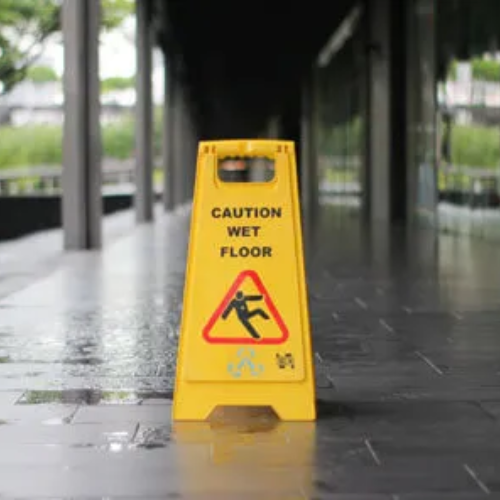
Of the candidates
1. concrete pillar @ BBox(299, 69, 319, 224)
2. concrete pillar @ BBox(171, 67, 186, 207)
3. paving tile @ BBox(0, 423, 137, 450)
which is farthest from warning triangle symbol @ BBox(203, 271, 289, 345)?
concrete pillar @ BBox(299, 69, 319, 224)

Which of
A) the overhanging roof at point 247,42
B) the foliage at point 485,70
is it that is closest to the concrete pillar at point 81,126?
the foliage at point 485,70

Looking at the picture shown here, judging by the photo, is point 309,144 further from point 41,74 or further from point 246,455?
point 246,455

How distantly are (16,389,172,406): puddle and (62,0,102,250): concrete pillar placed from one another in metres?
10.2

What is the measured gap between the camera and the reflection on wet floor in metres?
3.90

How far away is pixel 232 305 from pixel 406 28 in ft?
67.6

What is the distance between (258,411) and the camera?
5074 millimetres

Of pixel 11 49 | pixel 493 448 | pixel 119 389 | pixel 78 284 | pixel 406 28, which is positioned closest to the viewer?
pixel 493 448

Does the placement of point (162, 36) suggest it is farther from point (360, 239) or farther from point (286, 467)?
point (286, 467)

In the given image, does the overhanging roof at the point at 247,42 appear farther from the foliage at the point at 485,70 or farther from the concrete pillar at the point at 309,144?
the foliage at the point at 485,70

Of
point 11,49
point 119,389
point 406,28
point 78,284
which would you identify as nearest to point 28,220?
point 11,49

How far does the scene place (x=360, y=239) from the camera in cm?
1841

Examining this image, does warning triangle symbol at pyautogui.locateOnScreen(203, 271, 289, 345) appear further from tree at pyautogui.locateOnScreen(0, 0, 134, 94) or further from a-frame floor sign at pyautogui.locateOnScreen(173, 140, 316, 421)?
tree at pyautogui.locateOnScreen(0, 0, 134, 94)

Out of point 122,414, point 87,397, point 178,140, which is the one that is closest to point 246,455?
point 122,414

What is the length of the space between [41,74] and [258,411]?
32.3 metres
